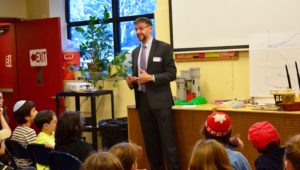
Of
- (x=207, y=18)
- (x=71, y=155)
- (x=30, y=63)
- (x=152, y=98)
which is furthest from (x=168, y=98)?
(x=30, y=63)

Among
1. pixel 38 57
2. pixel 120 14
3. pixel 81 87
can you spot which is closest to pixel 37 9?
pixel 38 57

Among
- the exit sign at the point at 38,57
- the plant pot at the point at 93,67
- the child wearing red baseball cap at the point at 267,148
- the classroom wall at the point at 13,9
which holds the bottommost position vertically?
the child wearing red baseball cap at the point at 267,148

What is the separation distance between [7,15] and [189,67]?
322 centimetres

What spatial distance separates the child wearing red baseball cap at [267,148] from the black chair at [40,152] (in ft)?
4.67

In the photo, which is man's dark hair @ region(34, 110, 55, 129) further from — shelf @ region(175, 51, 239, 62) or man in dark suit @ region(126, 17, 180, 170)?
shelf @ region(175, 51, 239, 62)

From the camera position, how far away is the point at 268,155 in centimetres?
248

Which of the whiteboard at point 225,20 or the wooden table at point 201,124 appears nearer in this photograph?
the wooden table at point 201,124

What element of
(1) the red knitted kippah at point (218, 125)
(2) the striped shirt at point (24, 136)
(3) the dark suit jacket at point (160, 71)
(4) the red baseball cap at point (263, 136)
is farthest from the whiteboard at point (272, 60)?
(2) the striped shirt at point (24, 136)

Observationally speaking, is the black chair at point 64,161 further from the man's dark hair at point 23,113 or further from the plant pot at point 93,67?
the plant pot at point 93,67

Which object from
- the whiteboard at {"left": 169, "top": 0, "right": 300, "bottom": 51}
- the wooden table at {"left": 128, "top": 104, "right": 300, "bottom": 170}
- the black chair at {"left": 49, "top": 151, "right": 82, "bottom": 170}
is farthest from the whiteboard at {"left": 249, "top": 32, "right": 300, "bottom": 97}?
the black chair at {"left": 49, "top": 151, "right": 82, "bottom": 170}

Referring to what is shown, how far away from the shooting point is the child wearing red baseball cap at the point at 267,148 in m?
2.42

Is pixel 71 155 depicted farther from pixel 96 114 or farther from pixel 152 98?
pixel 96 114

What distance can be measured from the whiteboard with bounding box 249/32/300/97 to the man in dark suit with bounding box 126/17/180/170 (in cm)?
80

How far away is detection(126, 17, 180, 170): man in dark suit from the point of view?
13.6 feet
